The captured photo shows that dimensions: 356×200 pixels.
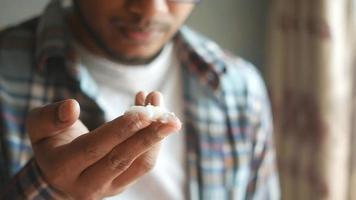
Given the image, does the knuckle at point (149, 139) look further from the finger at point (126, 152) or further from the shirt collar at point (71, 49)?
the shirt collar at point (71, 49)

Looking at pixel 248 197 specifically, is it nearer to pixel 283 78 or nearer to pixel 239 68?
pixel 239 68

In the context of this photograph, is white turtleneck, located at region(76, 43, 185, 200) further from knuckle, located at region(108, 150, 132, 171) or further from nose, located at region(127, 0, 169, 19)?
knuckle, located at region(108, 150, 132, 171)

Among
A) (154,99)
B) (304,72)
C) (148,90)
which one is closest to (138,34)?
(148,90)

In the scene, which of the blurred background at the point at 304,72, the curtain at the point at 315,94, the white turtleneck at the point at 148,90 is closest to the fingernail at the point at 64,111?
the white turtleneck at the point at 148,90

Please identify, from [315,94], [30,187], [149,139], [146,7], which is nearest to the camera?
[149,139]

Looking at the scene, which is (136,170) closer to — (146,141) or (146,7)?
(146,141)
